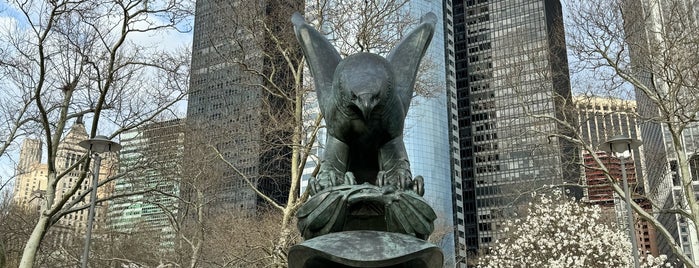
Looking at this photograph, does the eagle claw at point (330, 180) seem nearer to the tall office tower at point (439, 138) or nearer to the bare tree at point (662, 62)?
the bare tree at point (662, 62)

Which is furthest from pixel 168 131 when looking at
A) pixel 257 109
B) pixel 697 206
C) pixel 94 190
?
pixel 697 206

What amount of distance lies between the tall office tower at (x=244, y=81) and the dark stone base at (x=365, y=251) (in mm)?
9172

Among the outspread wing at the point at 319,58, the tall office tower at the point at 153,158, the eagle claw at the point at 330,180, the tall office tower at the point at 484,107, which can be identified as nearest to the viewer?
the eagle claw at the point at 330,180

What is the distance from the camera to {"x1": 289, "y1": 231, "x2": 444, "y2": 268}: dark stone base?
373 cm

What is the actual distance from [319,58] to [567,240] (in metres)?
20.0

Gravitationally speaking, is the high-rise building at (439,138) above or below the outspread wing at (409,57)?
above

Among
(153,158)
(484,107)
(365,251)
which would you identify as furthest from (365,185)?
(484,107)

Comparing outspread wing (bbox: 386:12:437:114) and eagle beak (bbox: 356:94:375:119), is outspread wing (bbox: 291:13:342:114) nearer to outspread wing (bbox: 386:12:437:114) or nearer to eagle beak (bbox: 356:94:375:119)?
outspread wing (bbox: 386:12:437:114)

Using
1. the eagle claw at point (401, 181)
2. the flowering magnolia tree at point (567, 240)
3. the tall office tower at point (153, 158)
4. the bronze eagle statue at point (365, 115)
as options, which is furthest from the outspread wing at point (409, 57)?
the flowering magnolia tree at point (567, 240)

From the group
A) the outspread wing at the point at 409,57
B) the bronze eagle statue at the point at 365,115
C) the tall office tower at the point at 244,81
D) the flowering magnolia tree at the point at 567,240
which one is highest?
the tall office tower at the point at 244,81

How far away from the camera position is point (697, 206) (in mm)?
12844

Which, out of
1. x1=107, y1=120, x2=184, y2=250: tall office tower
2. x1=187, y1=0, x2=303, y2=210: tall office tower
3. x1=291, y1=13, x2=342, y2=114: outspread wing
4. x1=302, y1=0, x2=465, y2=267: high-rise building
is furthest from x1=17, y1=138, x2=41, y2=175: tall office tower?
x1=302, y1=0, x2=465, y2=267: high-rise building

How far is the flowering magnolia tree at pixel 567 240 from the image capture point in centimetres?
2205

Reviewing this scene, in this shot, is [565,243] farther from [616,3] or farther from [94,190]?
[94,190]
